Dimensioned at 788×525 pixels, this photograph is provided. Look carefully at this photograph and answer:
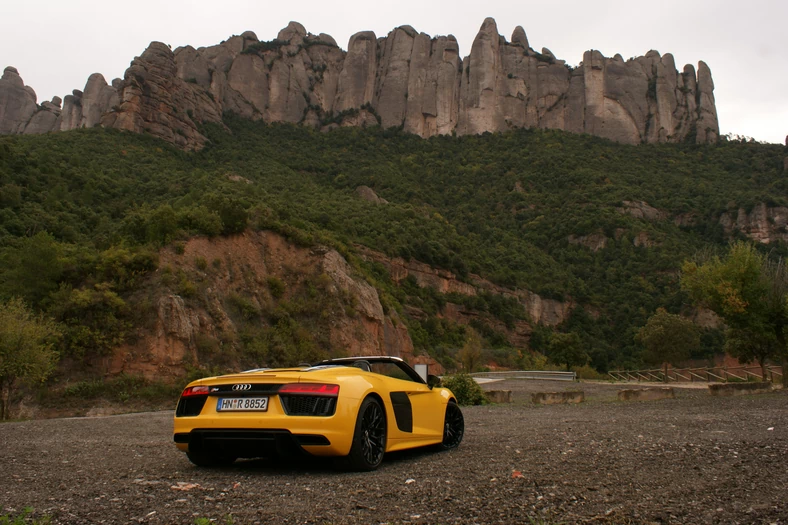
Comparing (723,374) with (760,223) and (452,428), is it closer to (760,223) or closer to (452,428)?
(452,428)

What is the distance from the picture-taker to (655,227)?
80562mm

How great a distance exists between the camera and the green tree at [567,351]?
5891 cm

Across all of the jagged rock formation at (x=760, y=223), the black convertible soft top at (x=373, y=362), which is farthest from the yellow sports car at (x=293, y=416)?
the jagged rock formation at (x=760, y=223)

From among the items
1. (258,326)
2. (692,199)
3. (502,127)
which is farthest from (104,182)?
(502,127)

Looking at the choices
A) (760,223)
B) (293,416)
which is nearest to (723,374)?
(293,416)


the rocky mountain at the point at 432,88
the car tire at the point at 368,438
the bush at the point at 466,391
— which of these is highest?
the rocky mountain at the point at 432,88

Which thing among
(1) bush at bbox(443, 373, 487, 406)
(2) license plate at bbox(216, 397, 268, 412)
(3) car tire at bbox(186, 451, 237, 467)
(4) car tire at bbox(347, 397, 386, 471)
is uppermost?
(2) license plate at bbox(216, 397, 268, 412)

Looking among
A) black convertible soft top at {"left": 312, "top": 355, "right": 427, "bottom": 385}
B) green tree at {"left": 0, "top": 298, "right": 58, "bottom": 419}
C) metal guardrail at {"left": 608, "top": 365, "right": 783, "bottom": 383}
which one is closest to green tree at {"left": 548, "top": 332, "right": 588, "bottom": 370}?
metal guardrail at {"left": 608, "top": 365, "right": 783, "bottom": 383}

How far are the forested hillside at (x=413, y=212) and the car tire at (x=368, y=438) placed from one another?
2424 cm

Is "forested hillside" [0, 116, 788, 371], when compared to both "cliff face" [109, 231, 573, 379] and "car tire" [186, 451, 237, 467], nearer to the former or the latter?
"cliff face" [109, 231, 573, 379]

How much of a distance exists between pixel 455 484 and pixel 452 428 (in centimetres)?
291

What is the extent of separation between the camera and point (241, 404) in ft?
18.1

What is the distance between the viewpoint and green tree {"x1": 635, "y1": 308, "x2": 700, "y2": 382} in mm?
44094

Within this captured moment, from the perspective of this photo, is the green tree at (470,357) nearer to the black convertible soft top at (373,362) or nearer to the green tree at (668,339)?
the green tree at (668,339)
